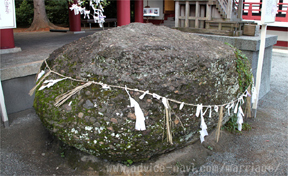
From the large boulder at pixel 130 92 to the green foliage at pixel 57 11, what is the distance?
1255 cm

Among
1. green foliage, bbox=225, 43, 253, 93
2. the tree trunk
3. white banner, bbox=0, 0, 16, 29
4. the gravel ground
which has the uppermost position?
the tree trunk

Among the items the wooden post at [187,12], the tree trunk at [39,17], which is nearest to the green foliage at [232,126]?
the wooden post at [187,12]

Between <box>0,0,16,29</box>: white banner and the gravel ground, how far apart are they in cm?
128

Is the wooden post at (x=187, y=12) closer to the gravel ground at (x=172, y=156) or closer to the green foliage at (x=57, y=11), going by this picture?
the gravel ground at (x=172, y=156)

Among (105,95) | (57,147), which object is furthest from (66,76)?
(57,147)

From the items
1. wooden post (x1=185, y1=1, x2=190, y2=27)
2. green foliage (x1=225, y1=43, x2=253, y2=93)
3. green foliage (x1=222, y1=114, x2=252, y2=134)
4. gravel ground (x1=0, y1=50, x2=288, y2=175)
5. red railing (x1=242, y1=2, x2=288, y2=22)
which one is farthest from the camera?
red railing (x1=242, y1=2, x2=288, y2=22)

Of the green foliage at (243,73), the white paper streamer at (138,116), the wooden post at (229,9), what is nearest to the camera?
the white paper streamer at (138,116)

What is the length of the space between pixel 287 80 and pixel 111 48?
470 cm

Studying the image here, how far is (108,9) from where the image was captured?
14102 mm

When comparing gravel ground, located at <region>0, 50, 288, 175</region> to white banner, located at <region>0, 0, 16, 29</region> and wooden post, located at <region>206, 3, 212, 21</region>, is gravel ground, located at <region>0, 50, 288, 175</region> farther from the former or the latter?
wooden post, located at <region>206, 3, 212, 21</region>

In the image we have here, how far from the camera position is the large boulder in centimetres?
199

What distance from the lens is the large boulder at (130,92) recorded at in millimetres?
1993

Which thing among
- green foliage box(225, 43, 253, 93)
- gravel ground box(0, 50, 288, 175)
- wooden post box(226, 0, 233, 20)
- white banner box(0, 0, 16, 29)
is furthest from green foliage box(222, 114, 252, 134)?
white banner box(0, 0, 16, 29)

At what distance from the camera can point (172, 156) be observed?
242cm
